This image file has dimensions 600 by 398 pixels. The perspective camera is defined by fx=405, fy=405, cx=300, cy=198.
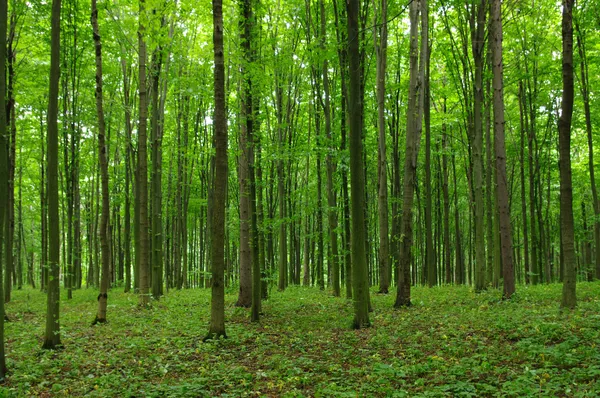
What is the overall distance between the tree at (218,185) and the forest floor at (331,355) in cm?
64

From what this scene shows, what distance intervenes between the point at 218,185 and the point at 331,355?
12.7 ft

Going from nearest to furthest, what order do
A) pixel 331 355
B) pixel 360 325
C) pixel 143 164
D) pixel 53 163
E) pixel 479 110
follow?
pixel 331 355
pixel 53 163
pixel 360 325
pixel 143 164
pixel 479 110

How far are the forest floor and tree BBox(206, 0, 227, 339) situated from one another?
639 millimetres

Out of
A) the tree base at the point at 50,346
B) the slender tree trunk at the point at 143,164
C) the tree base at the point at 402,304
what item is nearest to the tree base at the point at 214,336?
the tree base at the point at 50,346

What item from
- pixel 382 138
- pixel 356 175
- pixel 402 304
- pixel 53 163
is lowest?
pixel 402 304

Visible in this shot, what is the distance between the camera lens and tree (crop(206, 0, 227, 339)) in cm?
800

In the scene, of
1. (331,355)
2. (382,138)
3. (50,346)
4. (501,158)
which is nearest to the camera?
(331,355)

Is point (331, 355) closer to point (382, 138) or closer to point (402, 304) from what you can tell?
point (402, 304)

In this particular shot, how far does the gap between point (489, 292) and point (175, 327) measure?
9712 mm

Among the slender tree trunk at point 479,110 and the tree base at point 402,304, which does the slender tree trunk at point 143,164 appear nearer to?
the tree base at point 402,304

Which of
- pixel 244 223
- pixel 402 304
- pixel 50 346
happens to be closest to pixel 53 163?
pixel 50 346

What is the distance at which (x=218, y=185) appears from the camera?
8148 millimetres

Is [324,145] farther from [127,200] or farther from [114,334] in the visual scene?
[127,200]

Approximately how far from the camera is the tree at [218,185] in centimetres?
800
